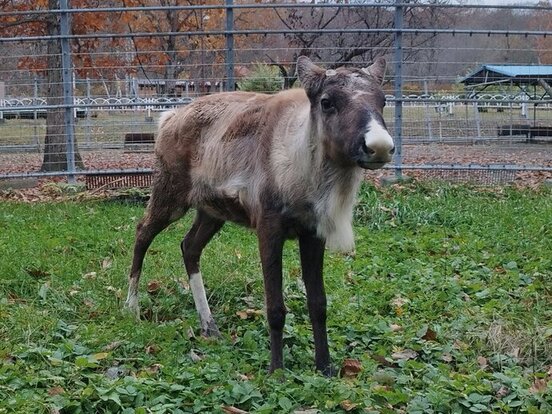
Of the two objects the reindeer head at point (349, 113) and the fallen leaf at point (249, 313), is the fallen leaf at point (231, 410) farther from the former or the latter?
the fallen leaf at point (249, 313)

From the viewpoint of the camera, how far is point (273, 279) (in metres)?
4.77

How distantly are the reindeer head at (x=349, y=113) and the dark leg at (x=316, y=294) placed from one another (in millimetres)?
691

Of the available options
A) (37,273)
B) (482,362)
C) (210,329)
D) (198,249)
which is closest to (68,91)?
(37,273)

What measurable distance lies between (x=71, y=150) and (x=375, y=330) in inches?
268

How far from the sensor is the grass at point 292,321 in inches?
162

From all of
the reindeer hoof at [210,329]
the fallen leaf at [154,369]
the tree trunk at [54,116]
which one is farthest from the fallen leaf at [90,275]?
the tree trunk at [54,116]

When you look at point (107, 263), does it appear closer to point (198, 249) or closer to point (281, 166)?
point (198, 249)

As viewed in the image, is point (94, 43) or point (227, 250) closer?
point (227, 250)

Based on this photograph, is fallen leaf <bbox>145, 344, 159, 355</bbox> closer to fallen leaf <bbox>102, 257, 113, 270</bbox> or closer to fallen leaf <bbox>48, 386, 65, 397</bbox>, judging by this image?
fallen leaf <bbox>48, 386, 65, 397</bbox>

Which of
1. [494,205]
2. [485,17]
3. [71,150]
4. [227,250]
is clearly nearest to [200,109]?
[227,250]

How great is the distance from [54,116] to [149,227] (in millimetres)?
6475

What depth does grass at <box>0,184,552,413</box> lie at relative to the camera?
4.11 metres

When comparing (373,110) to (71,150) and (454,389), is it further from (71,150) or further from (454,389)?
(71,150)

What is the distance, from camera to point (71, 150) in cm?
1091
